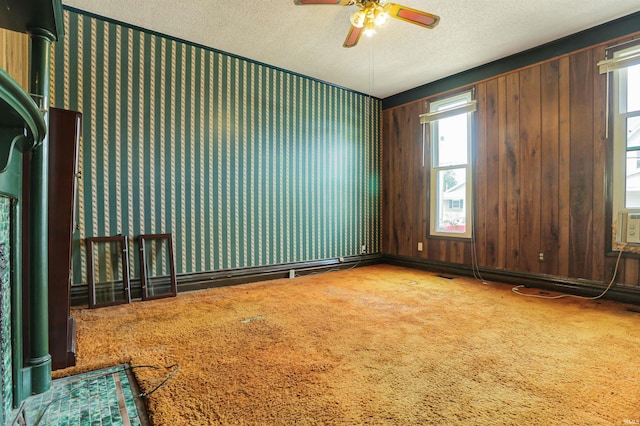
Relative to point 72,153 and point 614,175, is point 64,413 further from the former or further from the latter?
point 614,175

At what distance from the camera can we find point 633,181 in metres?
2.95

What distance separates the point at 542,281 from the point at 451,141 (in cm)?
205

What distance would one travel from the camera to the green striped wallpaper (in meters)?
2.91

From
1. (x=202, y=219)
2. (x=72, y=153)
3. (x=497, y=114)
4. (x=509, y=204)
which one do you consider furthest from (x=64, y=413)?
(x=497, y=114)

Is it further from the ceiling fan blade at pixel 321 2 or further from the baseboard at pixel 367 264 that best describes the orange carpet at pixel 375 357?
the ceiling fan blade at pixel 321 2

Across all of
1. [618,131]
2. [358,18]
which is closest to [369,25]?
[358,18]

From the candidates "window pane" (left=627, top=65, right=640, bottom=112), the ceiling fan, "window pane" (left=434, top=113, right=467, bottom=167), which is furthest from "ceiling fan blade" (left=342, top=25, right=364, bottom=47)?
"window pane" (left=627, top=65, right=640, bottom=112)

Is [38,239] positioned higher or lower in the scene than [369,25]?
lower

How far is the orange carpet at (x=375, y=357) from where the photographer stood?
133 cm

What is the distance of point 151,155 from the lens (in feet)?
10.5

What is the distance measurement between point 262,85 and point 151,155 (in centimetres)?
155

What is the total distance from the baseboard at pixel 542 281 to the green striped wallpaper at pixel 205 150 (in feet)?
3.87

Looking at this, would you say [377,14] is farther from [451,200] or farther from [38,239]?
[451,200]

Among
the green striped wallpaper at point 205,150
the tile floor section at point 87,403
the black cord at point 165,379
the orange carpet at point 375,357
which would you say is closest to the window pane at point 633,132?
the orange carpet at point 375,357
